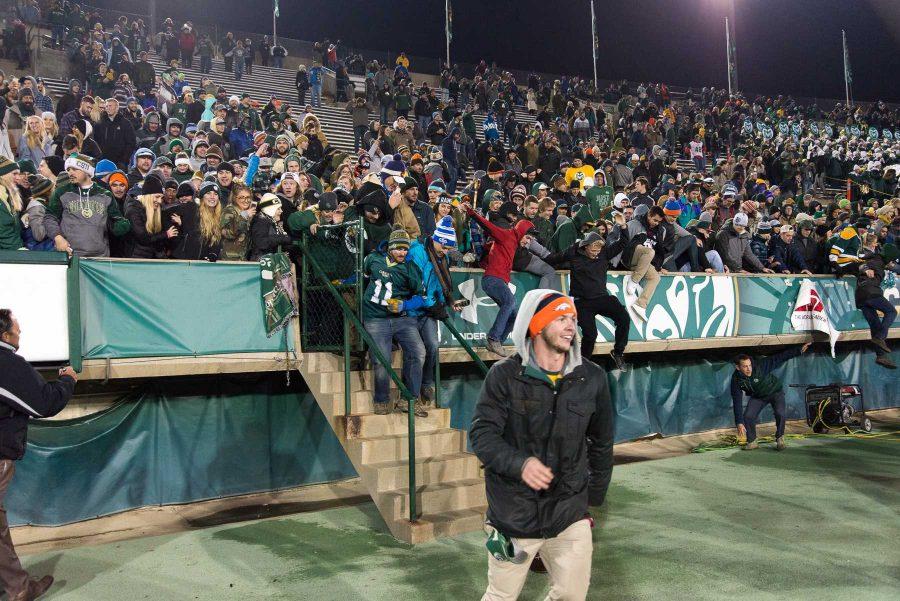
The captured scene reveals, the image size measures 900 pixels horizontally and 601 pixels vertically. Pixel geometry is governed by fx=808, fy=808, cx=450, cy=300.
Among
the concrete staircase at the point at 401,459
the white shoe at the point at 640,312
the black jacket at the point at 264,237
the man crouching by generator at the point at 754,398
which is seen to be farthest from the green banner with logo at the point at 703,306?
the black jacket at the point at 264,237

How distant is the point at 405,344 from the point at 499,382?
15.2 ft

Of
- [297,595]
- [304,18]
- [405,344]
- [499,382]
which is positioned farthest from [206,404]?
[304,18]

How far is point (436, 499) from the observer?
7926mm

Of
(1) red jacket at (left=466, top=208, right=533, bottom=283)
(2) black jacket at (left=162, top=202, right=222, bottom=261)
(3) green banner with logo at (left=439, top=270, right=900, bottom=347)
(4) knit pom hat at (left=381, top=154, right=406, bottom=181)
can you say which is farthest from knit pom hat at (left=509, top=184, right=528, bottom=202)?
(2) black jacket at (left=162, top=202, right=222, bottom=261)

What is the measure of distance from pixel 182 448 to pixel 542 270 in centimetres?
515

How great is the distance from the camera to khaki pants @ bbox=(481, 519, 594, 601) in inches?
153

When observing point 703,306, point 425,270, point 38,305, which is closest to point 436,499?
point 425,270

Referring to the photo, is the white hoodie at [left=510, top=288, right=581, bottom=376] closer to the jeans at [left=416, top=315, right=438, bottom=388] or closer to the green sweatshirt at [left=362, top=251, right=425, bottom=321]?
the green sweatshirt at [left=362, top=251, right=425, bottom=321]

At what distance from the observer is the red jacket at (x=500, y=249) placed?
10.1 m

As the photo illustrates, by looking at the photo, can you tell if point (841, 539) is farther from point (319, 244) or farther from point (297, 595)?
point (319, 244)

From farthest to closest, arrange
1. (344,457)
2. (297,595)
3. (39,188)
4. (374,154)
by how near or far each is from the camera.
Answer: (374,154), (344,457), (39,188), (297,595)

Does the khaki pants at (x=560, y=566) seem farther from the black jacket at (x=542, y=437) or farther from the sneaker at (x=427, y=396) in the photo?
the sneaker at (x=427, y=396)

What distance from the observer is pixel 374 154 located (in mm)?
15469

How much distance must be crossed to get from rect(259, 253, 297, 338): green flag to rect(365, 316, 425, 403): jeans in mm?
944
